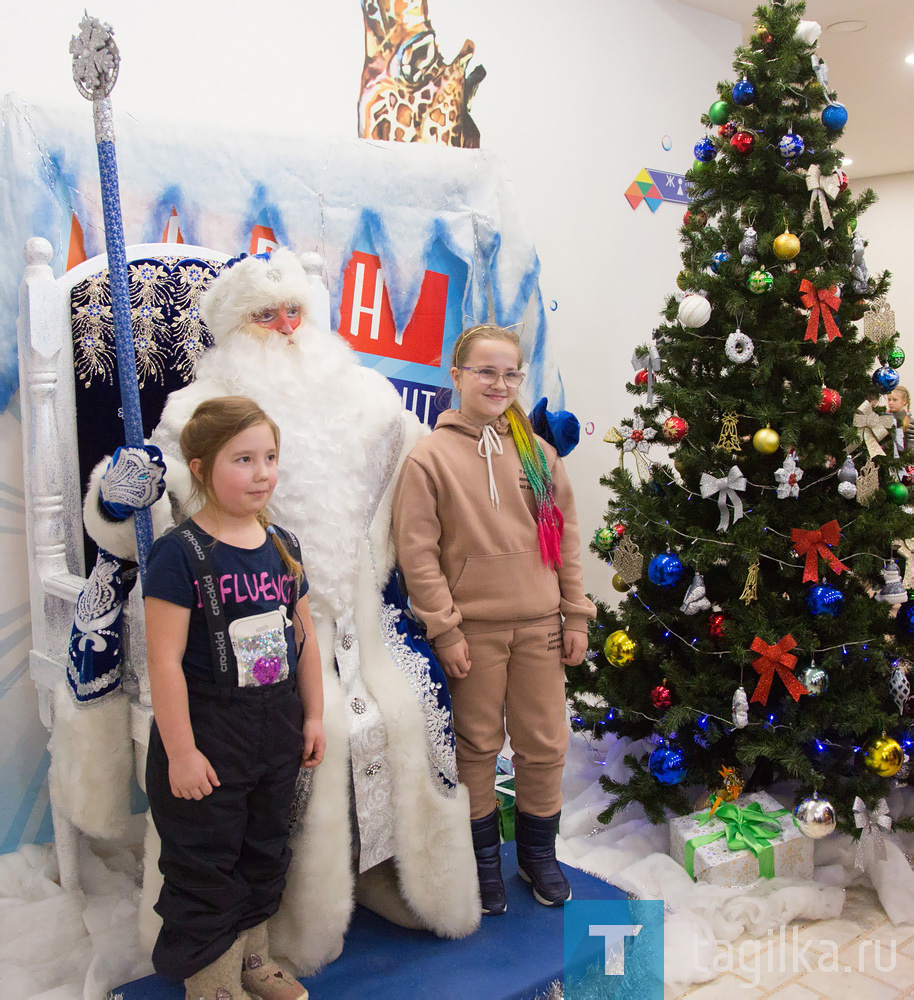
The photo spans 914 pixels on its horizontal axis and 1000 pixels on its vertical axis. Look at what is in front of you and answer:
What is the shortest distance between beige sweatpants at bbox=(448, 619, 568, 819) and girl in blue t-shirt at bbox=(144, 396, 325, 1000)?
1.65 ft

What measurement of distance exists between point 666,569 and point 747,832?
76 centimetres

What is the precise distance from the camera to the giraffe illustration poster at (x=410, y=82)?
2.82 m

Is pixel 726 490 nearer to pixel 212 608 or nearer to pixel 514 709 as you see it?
pixel 514 709

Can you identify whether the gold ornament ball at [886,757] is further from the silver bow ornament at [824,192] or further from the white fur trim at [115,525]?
the white fur trim at [115,525]

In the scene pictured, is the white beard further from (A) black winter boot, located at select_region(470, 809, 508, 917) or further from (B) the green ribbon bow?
(B) the green ribbon bow

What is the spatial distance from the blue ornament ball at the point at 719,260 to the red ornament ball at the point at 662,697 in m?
1.25

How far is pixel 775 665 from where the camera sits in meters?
2.42

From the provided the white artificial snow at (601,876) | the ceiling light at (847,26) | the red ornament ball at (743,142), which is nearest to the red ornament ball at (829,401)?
the red ornament ball at (743,142)

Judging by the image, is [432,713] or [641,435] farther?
[641,435]

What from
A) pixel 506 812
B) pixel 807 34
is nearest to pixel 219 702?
pixel 506 812

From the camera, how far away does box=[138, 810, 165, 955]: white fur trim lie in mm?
1637

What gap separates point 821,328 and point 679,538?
0.73 meters

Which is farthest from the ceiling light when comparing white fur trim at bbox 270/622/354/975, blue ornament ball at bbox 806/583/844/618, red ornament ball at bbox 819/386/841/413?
white fur trim at bbox 270/622/354/975

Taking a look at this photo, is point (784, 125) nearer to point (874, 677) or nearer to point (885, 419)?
point (885, 419)
